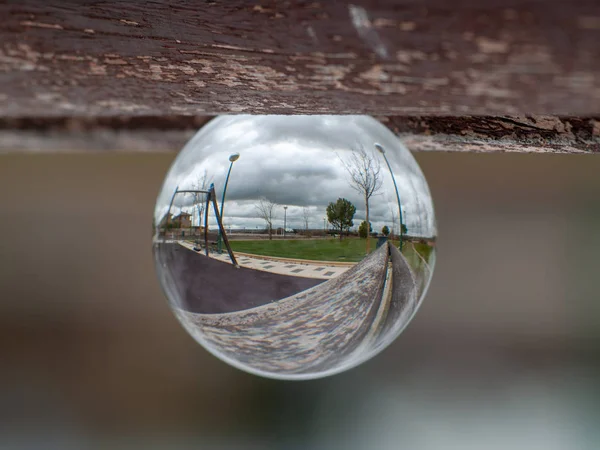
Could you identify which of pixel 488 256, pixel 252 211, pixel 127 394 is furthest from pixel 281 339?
pixel 127 394

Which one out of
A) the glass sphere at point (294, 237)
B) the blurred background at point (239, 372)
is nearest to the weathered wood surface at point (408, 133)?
the glass sphere at point (294, 237)

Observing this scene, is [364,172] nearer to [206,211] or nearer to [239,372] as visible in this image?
[206,211]

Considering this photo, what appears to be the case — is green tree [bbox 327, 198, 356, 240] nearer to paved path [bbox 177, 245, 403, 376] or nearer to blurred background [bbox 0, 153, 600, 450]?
paved path [bbox 177, 245, 403, 376]

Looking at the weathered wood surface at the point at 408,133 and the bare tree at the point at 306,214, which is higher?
the weathered wood surface at the point at 408,133

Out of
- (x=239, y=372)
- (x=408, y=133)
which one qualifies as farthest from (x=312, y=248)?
(x=239, y=372)

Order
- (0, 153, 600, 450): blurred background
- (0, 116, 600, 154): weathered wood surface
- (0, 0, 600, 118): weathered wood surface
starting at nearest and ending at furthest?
(0, 0, 600, 118): weathered wood surface
(0, 116, 600, 154): weathered wood surface
(0, 153, 600, 450): blurred background

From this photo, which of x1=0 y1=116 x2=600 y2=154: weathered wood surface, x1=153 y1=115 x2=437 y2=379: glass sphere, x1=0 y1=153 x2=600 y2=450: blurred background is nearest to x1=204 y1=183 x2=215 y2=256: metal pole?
x1=153 y1=115 x2=437 y2=379: glass sphere

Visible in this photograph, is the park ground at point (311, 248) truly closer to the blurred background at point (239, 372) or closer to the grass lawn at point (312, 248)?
the grass lawn at point (312, 248)
